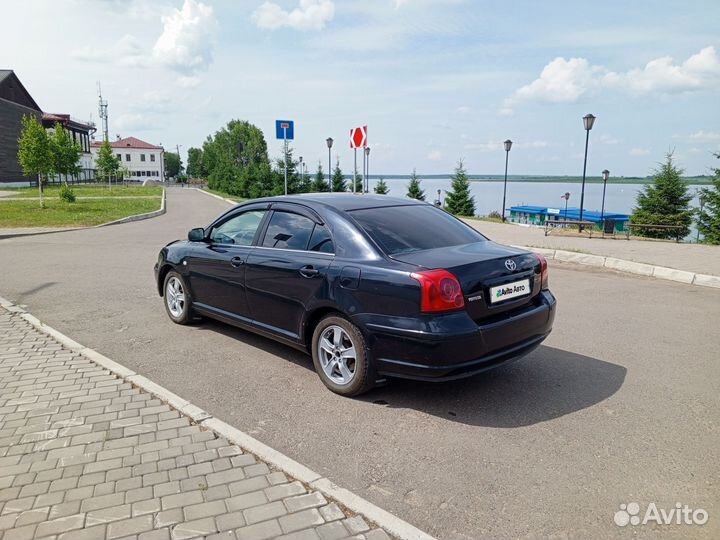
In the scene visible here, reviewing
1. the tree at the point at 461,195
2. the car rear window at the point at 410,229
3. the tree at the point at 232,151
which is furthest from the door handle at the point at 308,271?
Result: the tree at the point at 232,151

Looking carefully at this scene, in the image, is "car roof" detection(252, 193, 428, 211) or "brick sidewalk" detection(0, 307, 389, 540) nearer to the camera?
"brick sidewalk" detection(0, 307, 389, 540)

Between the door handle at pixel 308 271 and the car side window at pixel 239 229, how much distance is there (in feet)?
3.35

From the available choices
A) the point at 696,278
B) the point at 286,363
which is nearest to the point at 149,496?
the point at 286,363

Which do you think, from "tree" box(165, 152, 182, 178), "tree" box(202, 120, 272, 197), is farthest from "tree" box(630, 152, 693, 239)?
"tree" box(165, 152, 182, 178)

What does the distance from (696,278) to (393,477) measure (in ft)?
26.9

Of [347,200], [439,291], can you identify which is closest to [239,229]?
[347,200]

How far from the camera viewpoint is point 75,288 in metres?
8.31

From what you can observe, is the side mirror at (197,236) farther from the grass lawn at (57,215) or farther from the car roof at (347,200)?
the grass lawn at (57,215)

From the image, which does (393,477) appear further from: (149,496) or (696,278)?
(696,278)

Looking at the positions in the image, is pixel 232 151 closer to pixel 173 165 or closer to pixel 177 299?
pixel 173 165

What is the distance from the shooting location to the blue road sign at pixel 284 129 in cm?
1500

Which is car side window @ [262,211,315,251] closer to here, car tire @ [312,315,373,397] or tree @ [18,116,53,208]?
car tire @ [312,315,373,397]

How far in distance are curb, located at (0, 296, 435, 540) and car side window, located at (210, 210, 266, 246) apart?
1.62 meters

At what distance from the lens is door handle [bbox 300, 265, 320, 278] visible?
427 centimetres
